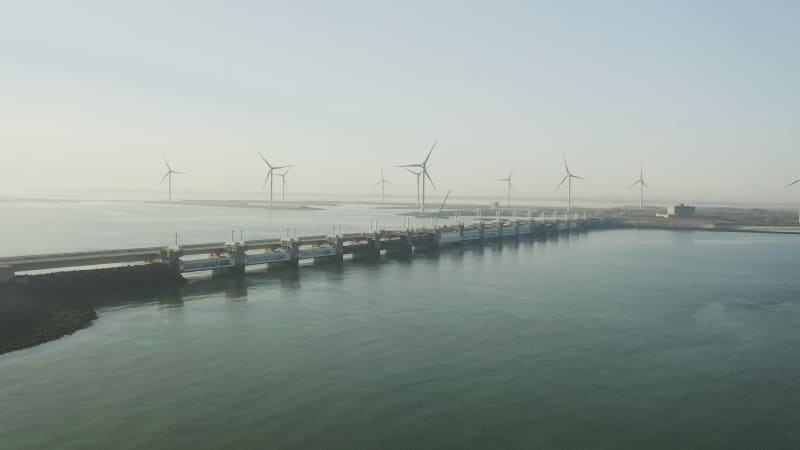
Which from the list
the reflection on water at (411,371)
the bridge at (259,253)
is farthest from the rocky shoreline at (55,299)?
the reflection on water at (411,371)

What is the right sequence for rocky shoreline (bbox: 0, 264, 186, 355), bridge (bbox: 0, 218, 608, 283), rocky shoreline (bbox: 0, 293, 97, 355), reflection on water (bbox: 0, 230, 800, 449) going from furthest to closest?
bridge (bbox: 0, 218, 608, 283) < rocky shoreline (bbox: 0, 264, 186, 355) < rocky shoreline (bbox: 0, 293, 97, 355) < reflection on water (bbox: 0, 230, 800, 449)

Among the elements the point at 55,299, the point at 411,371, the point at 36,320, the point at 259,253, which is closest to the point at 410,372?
the point at 411,371

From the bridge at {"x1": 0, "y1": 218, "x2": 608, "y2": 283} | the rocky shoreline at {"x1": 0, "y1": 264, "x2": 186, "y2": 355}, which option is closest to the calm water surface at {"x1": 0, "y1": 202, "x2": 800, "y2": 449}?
the rocky shoreline at {"x1": 0, "y1": 264, "x2": 186, "y2": 355}

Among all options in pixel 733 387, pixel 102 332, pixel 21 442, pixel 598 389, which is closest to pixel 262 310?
pixel 102 332

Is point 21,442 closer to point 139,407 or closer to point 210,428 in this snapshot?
point 139,407

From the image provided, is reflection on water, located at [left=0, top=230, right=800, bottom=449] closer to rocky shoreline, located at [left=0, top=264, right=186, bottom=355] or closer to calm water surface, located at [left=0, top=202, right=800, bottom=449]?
calm water surface, located at [left=0, top=202, right=800, bottom=449]

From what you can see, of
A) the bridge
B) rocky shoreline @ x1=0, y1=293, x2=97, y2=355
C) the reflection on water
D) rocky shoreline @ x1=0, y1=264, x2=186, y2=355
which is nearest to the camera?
the reflection on water
